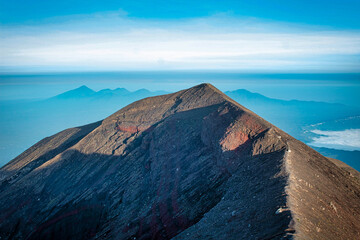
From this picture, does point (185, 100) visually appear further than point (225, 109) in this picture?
Yes

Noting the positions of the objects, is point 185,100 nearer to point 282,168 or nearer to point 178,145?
point 178,145

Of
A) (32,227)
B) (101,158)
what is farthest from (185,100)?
(32,227)

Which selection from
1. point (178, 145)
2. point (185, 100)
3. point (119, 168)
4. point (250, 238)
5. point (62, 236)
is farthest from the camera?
point (185, 100)

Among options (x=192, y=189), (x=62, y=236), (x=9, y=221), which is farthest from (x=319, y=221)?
(x=9, y=221)

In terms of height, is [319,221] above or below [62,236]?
above

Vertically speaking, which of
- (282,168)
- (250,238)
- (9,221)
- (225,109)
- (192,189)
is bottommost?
(9,221)

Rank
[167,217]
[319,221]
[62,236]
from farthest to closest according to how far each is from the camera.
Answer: [62,236], [167,217], [319,221]
